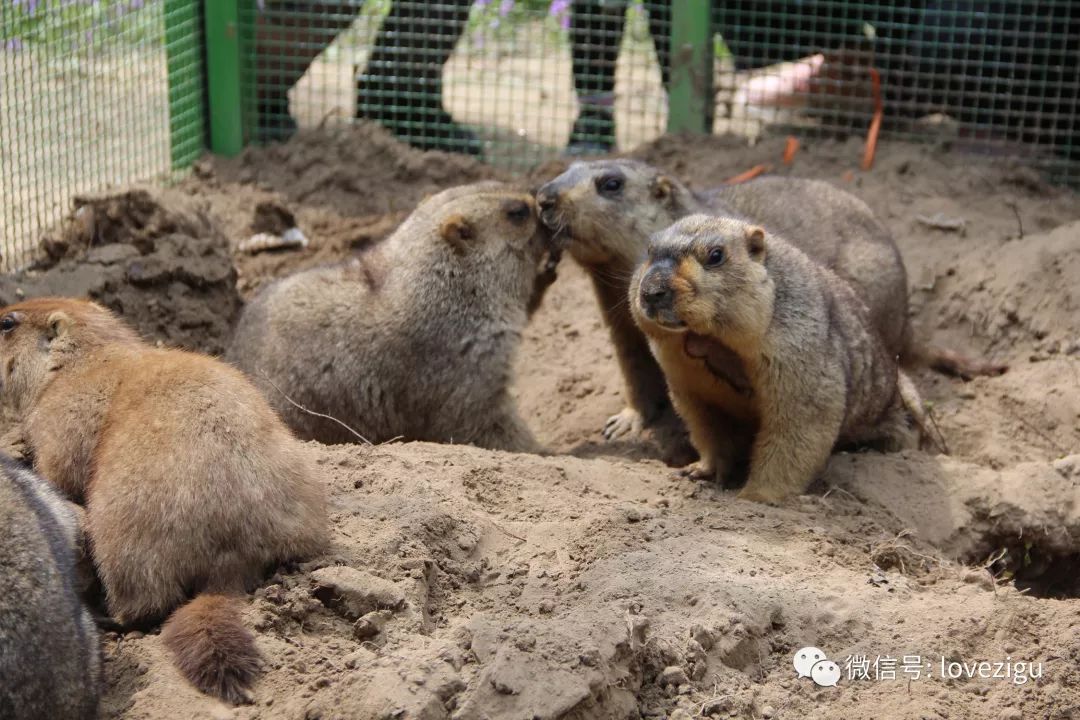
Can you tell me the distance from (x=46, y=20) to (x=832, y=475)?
6012mm

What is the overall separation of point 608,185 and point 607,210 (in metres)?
0.17

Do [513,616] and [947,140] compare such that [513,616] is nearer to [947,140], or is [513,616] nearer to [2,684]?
[2,684]

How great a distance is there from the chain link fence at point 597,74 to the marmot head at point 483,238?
3.29m

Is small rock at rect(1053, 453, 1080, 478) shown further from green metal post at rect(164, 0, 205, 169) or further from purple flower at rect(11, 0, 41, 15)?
green metal post at rect(164, 0, 205, 169)

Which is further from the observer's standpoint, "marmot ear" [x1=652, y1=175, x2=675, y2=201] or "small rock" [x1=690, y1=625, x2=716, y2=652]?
"marmot ear" [x1=652, y1=175, x2=675, y2=201]

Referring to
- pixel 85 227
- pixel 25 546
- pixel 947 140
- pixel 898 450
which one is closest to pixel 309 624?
pixel 25 546

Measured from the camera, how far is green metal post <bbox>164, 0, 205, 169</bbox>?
11102mm

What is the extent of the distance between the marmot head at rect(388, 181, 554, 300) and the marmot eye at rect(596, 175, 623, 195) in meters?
0.43

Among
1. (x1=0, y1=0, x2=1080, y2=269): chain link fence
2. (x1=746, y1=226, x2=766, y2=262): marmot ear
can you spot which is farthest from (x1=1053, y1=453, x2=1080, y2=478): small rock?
(x1=0, y1=0, x2=1080, y2=269): chain link fence

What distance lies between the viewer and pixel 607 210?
8.37 metres

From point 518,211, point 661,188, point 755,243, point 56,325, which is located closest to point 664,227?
point 661,188

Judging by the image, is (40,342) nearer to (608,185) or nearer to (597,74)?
(608,185)

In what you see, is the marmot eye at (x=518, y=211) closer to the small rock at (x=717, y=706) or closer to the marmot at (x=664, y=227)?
the marmot at (x=664, y=227)

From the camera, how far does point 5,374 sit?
604 centimetres
